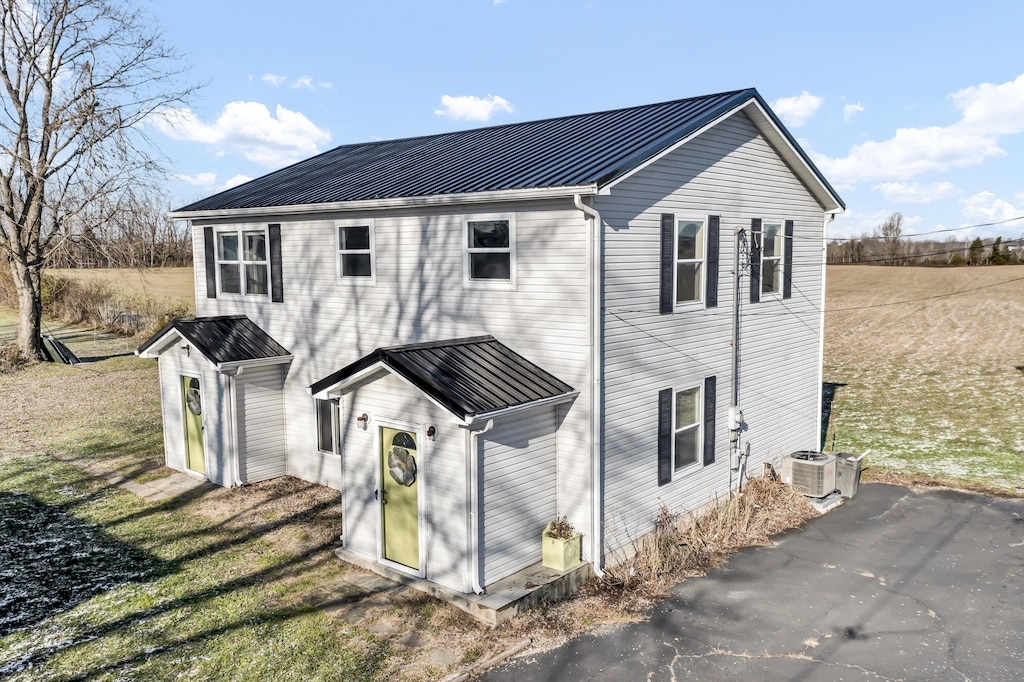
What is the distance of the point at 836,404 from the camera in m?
21.9

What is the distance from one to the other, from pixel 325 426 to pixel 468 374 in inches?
205

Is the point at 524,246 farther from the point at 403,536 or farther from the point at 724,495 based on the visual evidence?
the point at 724,495

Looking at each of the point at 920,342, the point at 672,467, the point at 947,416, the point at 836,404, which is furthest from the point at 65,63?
the point at 920,342

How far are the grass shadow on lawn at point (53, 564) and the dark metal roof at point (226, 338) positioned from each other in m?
3.50

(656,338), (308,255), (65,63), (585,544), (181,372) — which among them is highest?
(65,63)

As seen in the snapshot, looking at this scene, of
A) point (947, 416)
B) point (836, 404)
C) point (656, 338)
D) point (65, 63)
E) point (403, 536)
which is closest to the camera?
point (403, 536)

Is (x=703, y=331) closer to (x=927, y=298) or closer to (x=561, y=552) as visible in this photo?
(x=561, y=552)

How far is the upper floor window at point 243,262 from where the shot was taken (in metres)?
14.8

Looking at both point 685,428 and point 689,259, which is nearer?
point 689,259

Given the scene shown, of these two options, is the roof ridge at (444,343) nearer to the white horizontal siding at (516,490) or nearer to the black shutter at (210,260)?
the white horizontal siding at (516,490)

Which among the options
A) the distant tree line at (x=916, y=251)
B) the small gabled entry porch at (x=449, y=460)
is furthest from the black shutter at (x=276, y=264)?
the distant tree line at (x=916, y=251)

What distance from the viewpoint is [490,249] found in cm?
1082

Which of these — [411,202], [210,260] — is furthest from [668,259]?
[210,260]

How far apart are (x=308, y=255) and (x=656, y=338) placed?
675cm
